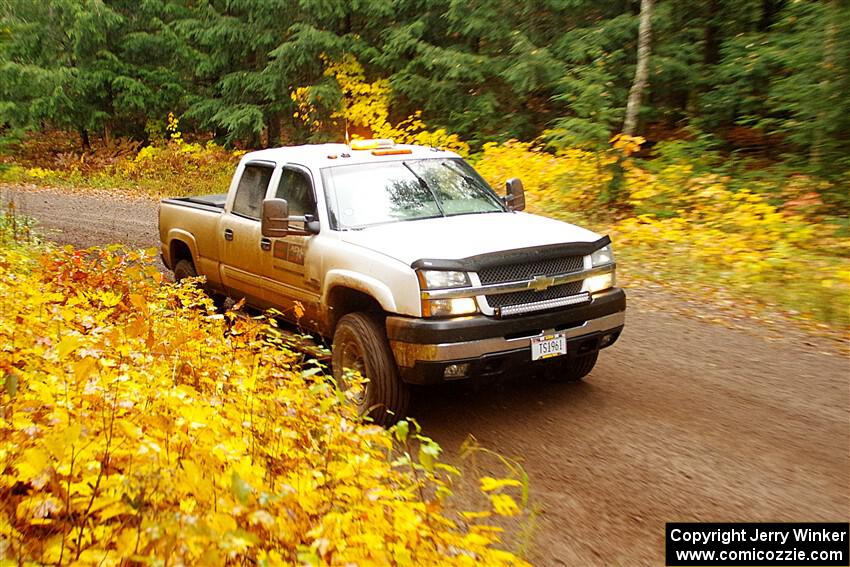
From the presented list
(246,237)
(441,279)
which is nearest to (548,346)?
(441,279)

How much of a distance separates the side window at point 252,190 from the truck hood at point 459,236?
1.62 m

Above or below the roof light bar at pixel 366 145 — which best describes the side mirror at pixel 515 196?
below

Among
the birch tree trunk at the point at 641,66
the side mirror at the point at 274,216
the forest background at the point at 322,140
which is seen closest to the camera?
the forest background at the point at 322,140

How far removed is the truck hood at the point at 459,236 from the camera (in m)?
4.97

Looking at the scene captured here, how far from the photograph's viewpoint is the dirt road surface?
3.88 meters

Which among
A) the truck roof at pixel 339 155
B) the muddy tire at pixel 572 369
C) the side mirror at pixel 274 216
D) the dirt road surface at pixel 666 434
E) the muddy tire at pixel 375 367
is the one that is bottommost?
the dirt road surface at pixel 666 434

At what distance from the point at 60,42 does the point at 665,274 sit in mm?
23458

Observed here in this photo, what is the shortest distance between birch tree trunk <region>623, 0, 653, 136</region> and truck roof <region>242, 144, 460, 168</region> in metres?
8.39

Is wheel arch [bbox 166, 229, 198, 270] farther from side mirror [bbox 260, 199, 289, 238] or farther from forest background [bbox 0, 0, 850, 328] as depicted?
side mirror [bbox 260, 199, 289, 238]

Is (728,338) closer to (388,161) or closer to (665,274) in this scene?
(665,274)

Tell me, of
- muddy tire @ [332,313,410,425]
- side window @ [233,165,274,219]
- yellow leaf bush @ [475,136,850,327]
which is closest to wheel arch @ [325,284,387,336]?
muddy tire @ [332,313,410,425]

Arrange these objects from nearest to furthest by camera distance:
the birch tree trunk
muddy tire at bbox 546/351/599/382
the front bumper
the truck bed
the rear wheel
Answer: the front bumper
muddy tire at bbox 546/351/599/382
the truck bed
the rear wheel
the birch tree trunk

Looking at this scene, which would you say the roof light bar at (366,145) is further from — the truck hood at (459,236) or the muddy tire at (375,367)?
the muddy tire at (375,367)

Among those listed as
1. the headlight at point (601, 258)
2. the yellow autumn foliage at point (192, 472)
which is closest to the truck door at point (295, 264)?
the yellow autumn foliage at point (192, 472)
